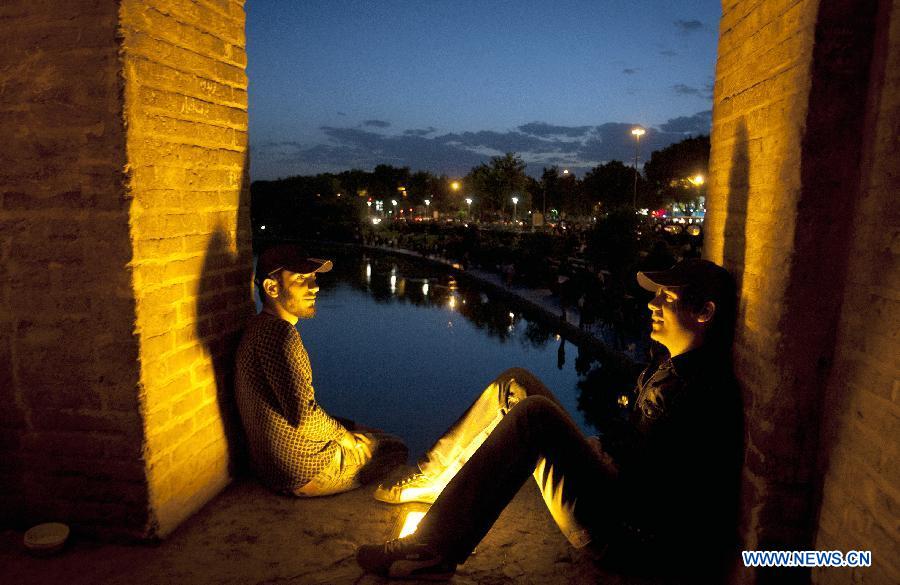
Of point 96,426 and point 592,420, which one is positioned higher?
point 96,426

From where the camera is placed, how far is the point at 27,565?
2.53 m

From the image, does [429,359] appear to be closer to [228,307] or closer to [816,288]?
[228,307]

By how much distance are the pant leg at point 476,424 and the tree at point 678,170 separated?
166 feet

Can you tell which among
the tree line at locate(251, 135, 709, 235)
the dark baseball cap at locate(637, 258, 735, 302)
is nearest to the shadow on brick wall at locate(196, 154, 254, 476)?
the dark baseball cap at locate(637, 258, 735, 302)

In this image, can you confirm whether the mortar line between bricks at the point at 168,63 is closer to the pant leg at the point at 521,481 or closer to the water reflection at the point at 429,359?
the pant leg at the point at 521,481

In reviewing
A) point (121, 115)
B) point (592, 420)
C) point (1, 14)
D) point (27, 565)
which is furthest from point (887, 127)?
point (592, 420)

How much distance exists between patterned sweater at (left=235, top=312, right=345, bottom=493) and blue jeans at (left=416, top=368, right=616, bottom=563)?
936 millimetres

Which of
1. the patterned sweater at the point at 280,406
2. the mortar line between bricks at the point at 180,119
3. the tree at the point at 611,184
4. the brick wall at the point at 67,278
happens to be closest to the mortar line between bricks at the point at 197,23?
the brick wall at the point at 67,278

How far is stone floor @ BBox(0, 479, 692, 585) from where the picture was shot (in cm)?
252

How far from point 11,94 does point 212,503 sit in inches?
84.1

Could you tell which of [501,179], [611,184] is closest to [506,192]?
[501,179]

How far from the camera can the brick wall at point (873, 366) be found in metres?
1.79

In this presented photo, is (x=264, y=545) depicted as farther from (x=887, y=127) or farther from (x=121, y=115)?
(x=887, y=127)

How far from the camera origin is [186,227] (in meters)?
2.86
